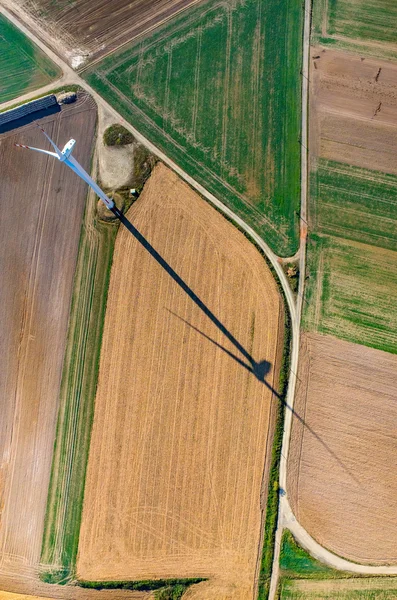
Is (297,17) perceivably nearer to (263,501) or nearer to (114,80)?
(114,80)

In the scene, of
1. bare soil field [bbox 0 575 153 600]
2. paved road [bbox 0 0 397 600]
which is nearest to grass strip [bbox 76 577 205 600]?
bare soil field [bbox 0 575 153 600]

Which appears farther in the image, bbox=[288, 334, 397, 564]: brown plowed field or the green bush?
the green bush

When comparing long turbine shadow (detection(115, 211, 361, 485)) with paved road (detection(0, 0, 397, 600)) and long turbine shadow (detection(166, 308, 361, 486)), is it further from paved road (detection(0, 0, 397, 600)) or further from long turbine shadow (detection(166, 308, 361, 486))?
paved road (detection(0, 0, 397, 600))

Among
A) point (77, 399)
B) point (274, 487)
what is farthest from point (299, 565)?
point (77, 399)

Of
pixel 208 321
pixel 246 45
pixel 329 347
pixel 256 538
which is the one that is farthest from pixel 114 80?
pixel 256 538

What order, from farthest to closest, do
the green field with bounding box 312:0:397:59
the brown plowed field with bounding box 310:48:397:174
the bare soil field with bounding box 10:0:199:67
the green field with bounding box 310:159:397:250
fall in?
the bare soil field with bounding box 10:0:199:67
the green field with bounding box 312:0:397:59
the brown plowed field with bounding box 310:48:397:174
the green field with bounding box 310:159:397:250

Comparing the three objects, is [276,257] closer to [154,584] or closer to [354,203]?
[354,203]
